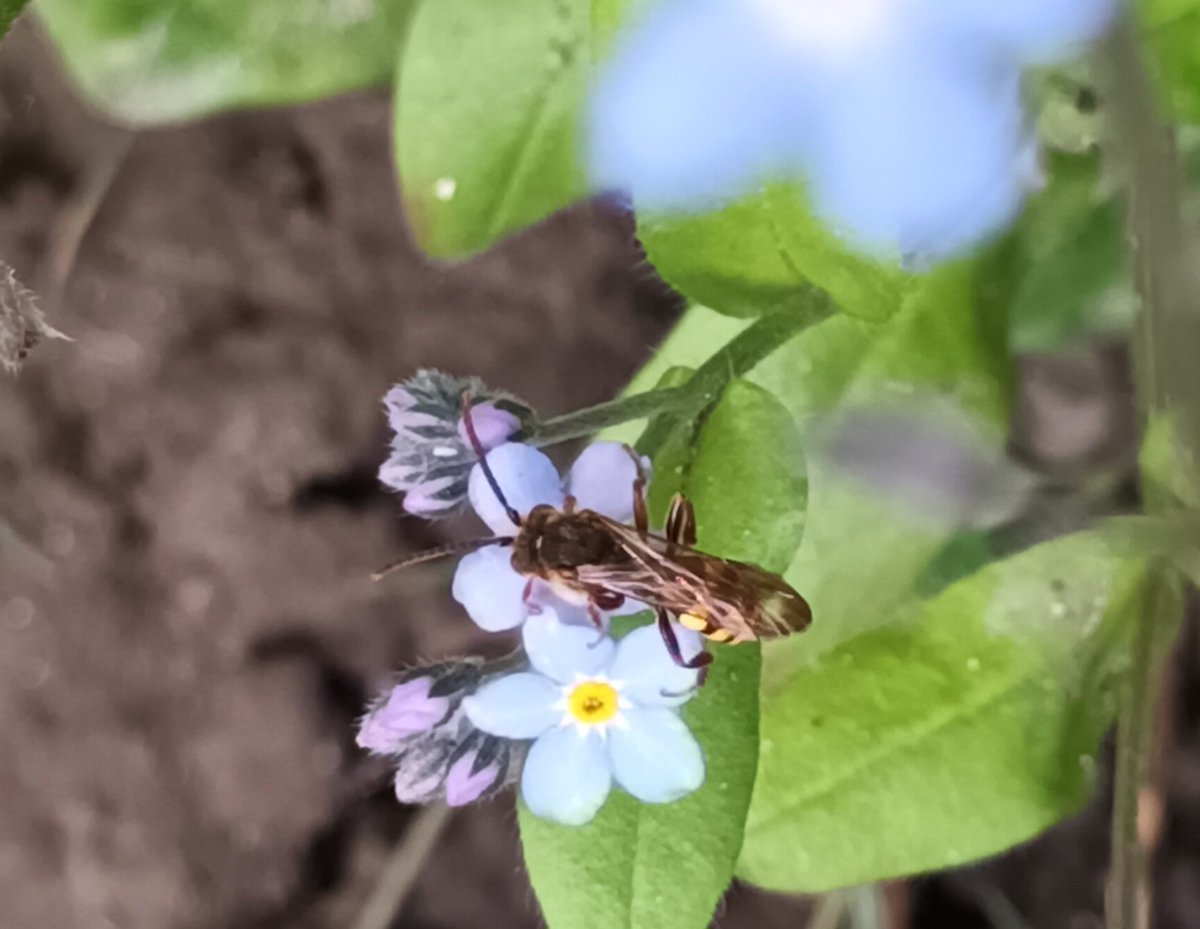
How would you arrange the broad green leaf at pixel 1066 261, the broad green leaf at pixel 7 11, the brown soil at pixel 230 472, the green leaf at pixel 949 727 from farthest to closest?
the brown soil at pixel 230 472
the broad green leaf at pixel 1066 261
the green leaf at pixel 949 727
the broad green leaf at pixel 7 11

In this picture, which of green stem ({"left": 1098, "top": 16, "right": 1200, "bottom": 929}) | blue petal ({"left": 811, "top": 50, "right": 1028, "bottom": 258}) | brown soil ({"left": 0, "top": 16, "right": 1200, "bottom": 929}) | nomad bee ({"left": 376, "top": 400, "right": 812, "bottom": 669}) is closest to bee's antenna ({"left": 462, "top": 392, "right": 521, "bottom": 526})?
nomad bee ({"left": 376, "top": 400, "right": 812, "bottom": 669})

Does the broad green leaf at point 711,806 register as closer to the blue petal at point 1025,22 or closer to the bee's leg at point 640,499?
the bee's leg at point 640,499

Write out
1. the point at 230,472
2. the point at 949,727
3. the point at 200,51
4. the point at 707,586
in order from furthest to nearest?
the point at 230,472 → the point at 200,51 → the point at 949,727 → the point at 707,586

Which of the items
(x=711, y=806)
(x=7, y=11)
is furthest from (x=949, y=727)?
(x=7, y=11)

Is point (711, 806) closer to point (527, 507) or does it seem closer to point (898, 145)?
point (527, 507)

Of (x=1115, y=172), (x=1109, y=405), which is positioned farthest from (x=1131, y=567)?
(x=1109, y=405)

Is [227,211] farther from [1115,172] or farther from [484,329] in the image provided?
[1115,172]

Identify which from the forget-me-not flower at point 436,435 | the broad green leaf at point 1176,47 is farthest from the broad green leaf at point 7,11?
the broad green leaf at point 1176,47
